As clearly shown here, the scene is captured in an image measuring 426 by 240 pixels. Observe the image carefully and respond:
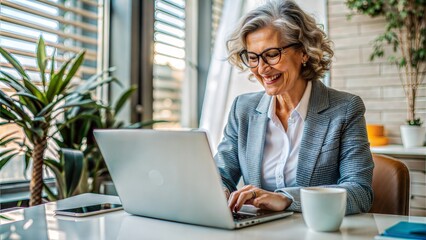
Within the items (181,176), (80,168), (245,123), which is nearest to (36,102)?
(80,168)

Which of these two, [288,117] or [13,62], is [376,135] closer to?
[288,117]

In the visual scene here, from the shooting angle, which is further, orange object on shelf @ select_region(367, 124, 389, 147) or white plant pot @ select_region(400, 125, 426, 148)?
orange object on shelf @ select_region(367, 124, 389, 147)

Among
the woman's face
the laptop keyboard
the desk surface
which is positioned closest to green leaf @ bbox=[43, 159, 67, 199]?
the woman's face

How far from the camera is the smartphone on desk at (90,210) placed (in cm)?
124

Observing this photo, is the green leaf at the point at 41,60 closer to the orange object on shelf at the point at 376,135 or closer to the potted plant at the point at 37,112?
the potted plant at the point at 37,112

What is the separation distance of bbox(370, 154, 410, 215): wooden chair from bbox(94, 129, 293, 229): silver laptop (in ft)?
1.34

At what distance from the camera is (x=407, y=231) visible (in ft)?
3.13

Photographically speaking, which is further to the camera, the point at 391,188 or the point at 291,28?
the point at 291,28

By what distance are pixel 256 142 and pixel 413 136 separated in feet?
4.72

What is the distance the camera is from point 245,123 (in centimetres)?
169

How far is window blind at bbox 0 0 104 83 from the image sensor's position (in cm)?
226

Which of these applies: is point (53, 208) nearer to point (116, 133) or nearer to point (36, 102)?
point (116, 133)

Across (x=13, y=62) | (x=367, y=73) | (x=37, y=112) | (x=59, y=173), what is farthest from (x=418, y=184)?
(x=13, y=62)

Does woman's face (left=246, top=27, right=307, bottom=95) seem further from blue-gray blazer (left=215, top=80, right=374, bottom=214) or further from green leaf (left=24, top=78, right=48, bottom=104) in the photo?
green leaf (left=24, top=78, right=48, bottom=104)
